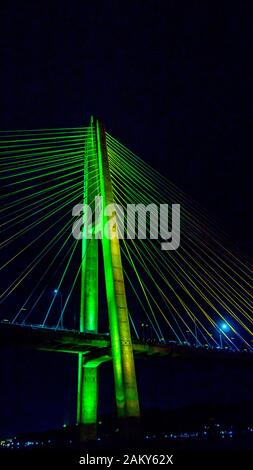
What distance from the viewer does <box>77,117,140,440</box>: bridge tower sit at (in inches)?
842

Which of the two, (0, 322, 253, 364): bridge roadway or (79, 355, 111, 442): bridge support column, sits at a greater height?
(0, 322, 253, 364): bridge roadway

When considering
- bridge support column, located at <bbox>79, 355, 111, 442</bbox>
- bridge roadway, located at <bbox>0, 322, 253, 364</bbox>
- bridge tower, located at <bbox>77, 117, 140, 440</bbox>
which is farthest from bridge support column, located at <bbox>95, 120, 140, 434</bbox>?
bridge support column, located at <bbox>79, 355, 111, 442</bbox>

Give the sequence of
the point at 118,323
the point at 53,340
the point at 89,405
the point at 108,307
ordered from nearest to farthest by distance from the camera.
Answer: the point at 118,323 → the point at 108,307 → the point at 89,405 → the point at 53,340

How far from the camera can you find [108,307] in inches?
911

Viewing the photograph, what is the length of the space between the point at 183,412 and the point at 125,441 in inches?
3455

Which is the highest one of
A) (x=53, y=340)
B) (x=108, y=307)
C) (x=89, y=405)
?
(x=53, y=340)

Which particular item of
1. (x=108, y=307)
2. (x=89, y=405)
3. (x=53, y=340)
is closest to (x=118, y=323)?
(x=108, y=307)

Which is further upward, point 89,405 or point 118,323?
point 118,323

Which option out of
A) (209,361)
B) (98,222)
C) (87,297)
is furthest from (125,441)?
(209,361)

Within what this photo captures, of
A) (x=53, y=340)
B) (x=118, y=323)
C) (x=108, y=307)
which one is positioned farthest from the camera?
(x=53, y=340)

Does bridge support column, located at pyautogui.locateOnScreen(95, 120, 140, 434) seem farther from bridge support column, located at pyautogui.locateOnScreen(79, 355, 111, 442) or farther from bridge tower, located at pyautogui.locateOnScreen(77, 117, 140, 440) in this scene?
bridge support column, located at pyautogui.locateOnScreen(79, 355, 111, 442)

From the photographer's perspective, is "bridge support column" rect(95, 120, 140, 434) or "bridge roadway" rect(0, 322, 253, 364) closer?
"bridge support column" rect(95, 120, 140, 434)

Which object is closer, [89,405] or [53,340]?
[89,405]

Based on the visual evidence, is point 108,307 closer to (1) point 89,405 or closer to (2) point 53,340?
(2) point 53,340
